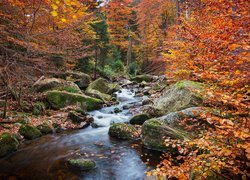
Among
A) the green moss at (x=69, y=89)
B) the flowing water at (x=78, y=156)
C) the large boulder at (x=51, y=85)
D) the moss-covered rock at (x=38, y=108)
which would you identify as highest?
the large boulder at (x=51, y=85)

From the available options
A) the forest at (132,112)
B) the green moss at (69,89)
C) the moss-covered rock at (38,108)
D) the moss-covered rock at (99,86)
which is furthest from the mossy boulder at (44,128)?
the moss-covered rock at (99,86)

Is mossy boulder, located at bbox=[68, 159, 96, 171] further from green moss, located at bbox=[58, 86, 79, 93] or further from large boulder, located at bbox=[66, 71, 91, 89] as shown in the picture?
large boulder, located at bbox=[66, 71, 91, 89]

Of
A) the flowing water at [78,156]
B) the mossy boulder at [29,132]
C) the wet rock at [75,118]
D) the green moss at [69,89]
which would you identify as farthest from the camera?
the green moss at [69,89]

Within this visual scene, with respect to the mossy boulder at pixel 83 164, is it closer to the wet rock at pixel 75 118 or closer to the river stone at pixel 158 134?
the river stone at pixel 158 134

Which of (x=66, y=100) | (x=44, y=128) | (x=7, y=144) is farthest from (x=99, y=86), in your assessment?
(x=7, y=144)

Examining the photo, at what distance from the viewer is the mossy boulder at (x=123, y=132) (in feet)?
27.1

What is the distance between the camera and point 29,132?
8219 millimetres

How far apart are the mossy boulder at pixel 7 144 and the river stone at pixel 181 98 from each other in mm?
5631

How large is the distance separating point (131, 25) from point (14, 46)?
67.0 ft

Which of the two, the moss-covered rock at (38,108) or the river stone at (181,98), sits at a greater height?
the river stone at (181,98)

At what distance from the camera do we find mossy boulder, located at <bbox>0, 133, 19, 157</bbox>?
22.5ft

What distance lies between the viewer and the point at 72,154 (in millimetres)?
7246

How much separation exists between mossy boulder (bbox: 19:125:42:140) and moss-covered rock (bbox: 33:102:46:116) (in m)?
2.26

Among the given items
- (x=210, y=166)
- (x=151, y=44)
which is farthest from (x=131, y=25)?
(x=210, y=166)
